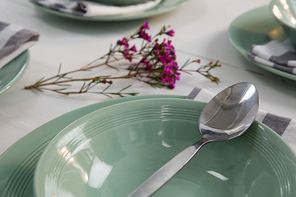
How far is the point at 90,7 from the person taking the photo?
788mm

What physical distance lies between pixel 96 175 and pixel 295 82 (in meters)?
0.42

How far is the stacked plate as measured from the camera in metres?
0.33

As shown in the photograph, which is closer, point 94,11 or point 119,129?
point 119,129

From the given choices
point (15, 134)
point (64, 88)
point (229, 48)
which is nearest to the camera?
point (15, 134)

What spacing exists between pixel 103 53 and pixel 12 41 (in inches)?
7.6

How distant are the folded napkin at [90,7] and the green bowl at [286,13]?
1.11 ft

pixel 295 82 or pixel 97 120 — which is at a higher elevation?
pixel 97 120

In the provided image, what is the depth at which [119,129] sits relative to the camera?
385 millimetres

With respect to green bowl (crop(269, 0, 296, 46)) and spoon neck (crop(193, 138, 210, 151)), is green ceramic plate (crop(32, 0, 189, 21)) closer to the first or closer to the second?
green bowl (crop(269, 0, 296, 46))

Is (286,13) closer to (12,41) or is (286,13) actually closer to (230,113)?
(230,113)

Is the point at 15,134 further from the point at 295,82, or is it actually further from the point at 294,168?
the point at 295,82

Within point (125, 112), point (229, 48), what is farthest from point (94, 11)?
point (125, 112)

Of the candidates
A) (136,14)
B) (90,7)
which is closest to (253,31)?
(136,14)

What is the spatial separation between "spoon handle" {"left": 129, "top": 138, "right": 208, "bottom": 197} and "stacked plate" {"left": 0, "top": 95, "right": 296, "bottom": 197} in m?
0.04
